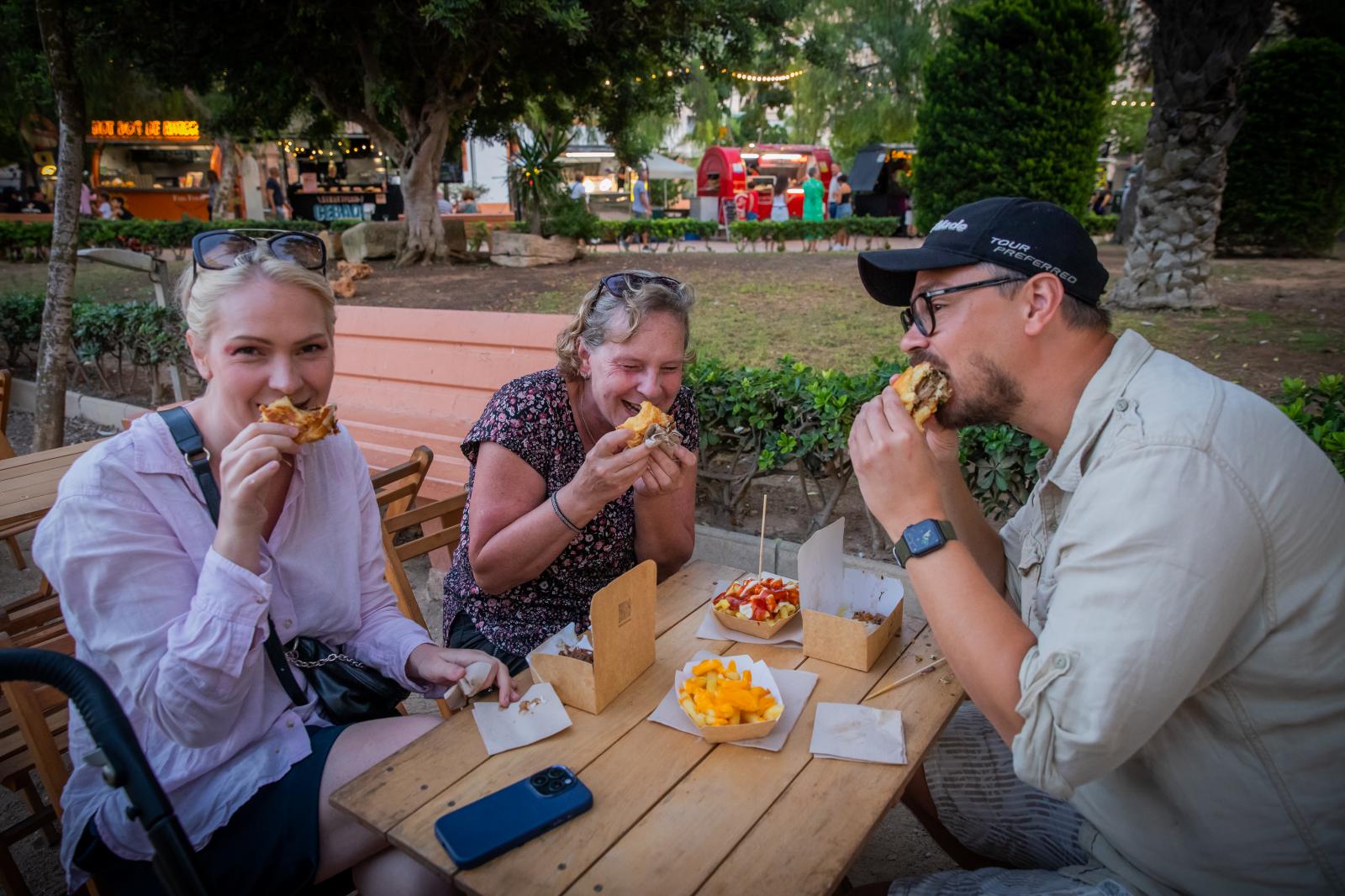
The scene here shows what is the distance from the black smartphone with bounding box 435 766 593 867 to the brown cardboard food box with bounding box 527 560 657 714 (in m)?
0.26

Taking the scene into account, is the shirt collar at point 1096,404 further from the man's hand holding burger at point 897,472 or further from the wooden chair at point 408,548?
the wooden chair at point 408,548

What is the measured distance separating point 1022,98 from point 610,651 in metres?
11.6

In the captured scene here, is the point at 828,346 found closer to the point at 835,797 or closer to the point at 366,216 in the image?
the point at 835,797

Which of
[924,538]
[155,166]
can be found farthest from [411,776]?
[155,166]

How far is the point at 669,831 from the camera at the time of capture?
4.94ft

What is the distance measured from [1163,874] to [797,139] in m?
53.8

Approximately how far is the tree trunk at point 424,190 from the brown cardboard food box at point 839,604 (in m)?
13.0

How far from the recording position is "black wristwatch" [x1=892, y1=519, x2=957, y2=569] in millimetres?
1701

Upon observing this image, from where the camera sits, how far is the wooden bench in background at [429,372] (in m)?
4.68

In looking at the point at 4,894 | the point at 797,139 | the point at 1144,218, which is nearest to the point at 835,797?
the point at 4,894

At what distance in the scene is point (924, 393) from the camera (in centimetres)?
196

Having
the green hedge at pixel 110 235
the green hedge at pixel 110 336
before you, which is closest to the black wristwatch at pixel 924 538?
the green hedge at pixel 110 336

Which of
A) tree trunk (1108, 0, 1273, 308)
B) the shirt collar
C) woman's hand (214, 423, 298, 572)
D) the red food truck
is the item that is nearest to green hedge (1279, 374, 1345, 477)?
the shirt collar

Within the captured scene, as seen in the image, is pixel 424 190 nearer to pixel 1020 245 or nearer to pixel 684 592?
pixel 684 592
